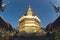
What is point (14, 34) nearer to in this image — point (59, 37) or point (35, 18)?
point (59, 37)

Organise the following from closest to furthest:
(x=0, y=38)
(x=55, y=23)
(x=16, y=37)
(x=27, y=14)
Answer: (x=0, y=38) < (x=16, y=37) < (x=55, y=23) < (x=27, y=14)

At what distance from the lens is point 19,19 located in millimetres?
47250

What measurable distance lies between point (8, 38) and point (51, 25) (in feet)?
Answer: 23.8

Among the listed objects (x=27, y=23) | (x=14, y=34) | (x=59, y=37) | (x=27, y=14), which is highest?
(x=27, y=14)

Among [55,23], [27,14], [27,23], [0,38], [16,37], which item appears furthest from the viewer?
[27,14]

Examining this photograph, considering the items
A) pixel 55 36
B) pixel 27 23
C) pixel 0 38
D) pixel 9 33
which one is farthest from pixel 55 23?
pixel 27 23

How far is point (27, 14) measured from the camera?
48.7 metres

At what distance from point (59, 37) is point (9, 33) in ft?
24.5

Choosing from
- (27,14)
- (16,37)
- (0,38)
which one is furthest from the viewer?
(27,14)

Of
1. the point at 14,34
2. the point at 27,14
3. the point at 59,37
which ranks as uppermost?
the point at 27,14

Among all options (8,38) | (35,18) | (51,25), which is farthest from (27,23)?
(8,38)

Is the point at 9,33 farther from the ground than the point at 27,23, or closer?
closer

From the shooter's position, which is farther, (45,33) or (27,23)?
(27,23)

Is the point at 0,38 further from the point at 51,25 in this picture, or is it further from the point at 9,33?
the point at 51,25
